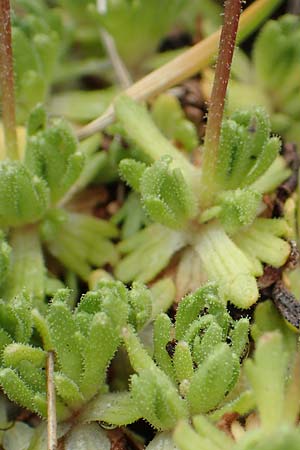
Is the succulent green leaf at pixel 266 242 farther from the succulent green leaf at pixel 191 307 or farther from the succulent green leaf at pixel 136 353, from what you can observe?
the succulent green leaf at pixel 136 353

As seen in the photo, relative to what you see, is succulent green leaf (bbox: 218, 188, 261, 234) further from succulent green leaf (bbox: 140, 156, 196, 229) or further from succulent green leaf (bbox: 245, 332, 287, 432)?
succulent green leaf (bbox: 245, 332, 287, 432)

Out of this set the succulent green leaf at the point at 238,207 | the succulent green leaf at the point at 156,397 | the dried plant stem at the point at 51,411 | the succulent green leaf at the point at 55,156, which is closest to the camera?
the succulent green leaf at the point at 156,397

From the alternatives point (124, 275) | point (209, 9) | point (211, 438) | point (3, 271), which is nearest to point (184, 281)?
point (124, 275)

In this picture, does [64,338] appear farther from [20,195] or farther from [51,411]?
Result: [20,195]

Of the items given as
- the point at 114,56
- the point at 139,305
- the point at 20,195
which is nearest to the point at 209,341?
the point at 139,305

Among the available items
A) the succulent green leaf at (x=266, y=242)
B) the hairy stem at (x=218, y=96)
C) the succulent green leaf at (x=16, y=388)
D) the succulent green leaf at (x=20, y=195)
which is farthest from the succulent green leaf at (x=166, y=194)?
the succulent green leaf at (x=16, y=388)

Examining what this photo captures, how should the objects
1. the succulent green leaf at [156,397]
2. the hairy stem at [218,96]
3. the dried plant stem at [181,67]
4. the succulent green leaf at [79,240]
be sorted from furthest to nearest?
1. the dried plant stem at [181,67]
2. the succulent green leaf at [79,240]
3. the hairy stem at [218,96]
4. the succulent green leaf at [156,397]
